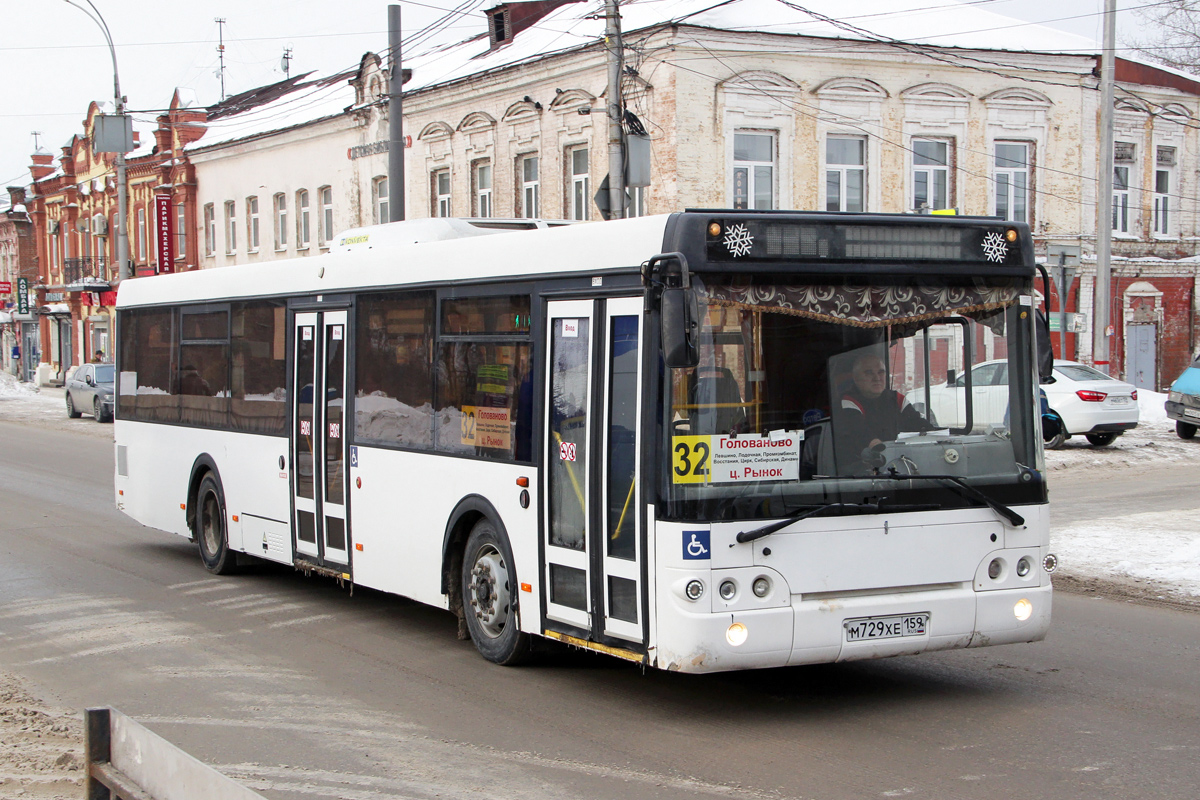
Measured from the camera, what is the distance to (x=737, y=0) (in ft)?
96.8

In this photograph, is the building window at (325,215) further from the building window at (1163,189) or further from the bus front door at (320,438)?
the bus front door at (320,438)

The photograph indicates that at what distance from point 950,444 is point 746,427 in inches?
45.5

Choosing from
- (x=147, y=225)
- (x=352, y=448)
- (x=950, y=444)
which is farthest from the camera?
(x=147, y=225)

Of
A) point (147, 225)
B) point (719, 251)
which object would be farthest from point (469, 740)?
point (147, 225)

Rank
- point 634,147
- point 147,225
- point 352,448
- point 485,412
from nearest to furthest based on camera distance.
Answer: point 485,412 < point 352,448 < point 634,147 < point 147,225

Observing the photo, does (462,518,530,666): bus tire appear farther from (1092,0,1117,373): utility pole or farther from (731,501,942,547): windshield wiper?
(1092,0,1117,373): utility pole

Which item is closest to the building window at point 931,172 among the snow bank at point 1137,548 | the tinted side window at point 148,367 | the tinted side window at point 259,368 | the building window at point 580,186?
the building window at point 580,186

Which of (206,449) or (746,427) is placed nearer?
(746,427)

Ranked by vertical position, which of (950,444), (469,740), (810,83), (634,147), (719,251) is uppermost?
(810,83)

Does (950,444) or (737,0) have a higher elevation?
(737,0)

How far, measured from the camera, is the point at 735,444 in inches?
252

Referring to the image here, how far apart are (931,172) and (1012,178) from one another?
2.19 meters

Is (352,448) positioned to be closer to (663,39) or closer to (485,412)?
(485,412)

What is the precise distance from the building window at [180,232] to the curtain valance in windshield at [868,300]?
159ft
